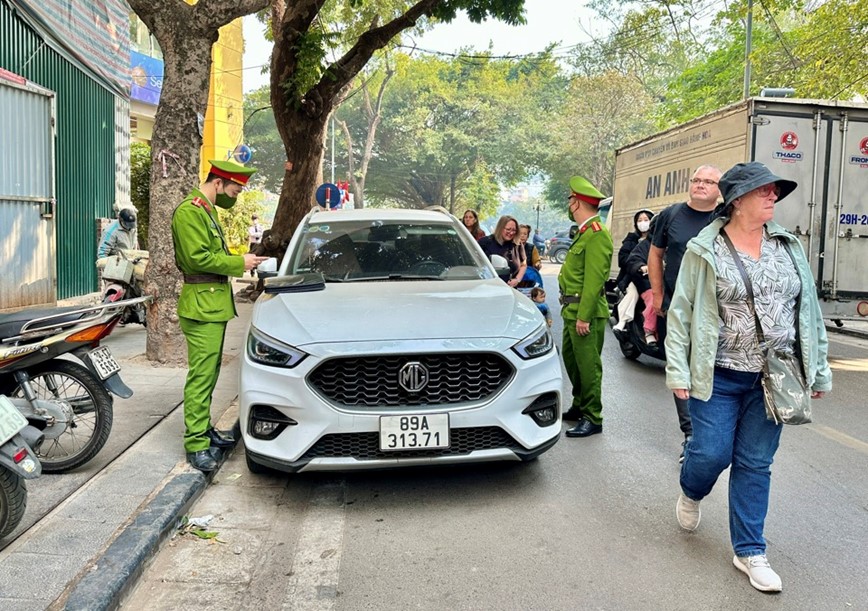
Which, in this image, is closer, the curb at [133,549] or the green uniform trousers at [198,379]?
the curb at [133,549]

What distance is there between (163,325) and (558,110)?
4013cm

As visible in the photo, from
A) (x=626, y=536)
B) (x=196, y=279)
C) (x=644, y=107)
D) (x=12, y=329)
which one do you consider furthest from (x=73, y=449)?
(x=644, y=107)

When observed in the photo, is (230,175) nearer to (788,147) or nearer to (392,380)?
(392,380)

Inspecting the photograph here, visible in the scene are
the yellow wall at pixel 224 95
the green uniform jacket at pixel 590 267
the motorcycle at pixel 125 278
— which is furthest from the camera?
the yellow wall at pixel 224 95

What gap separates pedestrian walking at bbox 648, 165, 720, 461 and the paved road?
74cm

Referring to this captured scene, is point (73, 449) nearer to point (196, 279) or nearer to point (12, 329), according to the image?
point (12, 329)

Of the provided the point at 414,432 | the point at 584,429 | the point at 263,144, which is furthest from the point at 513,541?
the point at 263,144

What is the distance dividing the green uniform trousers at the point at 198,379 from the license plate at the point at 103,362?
1.51ft

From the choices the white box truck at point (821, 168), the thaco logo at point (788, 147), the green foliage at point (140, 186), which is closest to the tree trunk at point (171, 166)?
the white box truck at point (821, 168)

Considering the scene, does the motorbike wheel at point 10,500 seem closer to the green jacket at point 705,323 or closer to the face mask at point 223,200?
the face mask at point 223,200

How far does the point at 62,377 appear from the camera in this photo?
444 centimetres

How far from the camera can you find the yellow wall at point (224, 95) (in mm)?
27328

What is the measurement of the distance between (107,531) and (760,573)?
2929mm

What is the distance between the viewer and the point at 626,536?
376 cm
